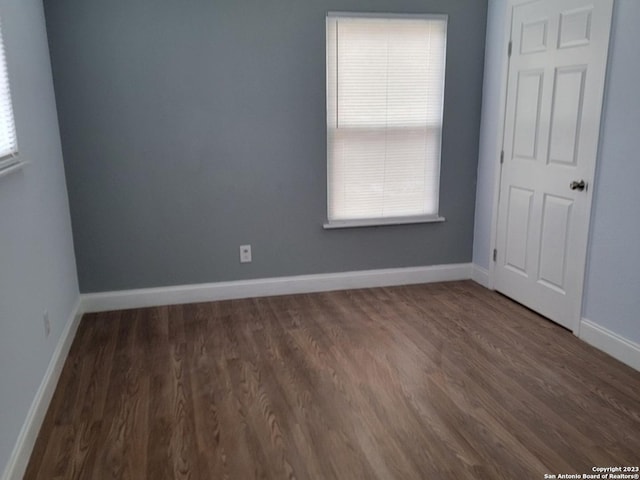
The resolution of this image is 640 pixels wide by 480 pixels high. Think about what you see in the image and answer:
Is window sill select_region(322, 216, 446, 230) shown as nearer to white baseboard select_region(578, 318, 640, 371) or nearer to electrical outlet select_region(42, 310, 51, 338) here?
white baseboard select_region(578, 318, 640, 371)

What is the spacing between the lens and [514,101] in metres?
3.69

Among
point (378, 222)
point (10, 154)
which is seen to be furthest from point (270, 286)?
point (10, 154)

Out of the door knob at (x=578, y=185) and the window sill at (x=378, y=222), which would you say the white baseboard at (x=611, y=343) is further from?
the window sill at (x=378, y=222)

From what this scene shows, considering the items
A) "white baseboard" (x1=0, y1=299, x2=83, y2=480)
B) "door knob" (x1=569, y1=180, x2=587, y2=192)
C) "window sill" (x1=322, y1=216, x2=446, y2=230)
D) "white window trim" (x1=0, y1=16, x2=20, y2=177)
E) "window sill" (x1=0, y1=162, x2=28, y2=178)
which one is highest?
"white window trim" (x1=0, y1=16, x2=20, y2=177)

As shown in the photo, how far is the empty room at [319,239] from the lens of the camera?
2246 mm

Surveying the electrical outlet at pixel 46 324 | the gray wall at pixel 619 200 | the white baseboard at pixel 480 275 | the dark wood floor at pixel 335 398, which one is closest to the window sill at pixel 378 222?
the white baseboard at pixel 480 275

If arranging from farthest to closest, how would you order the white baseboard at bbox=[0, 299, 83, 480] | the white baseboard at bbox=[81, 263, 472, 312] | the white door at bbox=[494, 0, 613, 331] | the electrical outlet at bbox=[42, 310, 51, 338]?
the white baseboard at bbox=[81, 263, 472, 312]
the white door at bbox=[494, 0, 613, 331]
the electrical outlet at bbox=[42, 310, 51, 338]
the white baseboard at bbox=[0, 299, 83, 480]

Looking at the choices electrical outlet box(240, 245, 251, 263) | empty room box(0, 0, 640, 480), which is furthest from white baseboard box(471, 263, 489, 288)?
electrical outlet box(240, 245, 251, 263)

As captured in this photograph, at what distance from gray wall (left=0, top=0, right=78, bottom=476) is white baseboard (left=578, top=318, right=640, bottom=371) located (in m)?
3.02

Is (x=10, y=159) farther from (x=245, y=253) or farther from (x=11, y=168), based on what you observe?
(x=245, y=253)

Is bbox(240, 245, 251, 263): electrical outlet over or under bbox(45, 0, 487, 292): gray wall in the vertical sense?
under

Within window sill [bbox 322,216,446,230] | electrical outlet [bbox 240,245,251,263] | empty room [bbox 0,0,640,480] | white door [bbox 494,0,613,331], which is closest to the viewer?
empty room [bbox 0,0,640,480]

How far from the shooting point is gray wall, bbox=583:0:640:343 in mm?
2746

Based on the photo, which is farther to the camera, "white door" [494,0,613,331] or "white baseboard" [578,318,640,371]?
"white door" [494,0,613,331]
